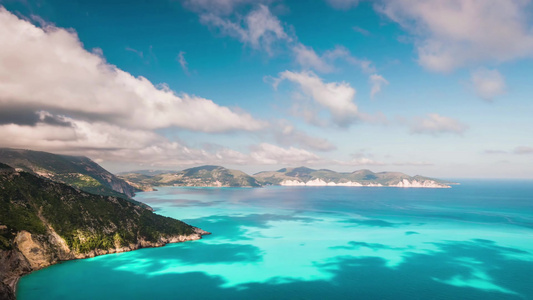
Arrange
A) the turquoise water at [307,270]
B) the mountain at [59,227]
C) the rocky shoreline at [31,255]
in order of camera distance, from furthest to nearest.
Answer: the mountain at [59,227] → the turquoise water at [307,270] → the rocky shoreline at [31,255]

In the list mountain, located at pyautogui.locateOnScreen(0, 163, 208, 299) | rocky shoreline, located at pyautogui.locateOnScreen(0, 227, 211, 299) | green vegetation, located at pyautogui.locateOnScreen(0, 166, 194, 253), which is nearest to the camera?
rocky shoreline, located at pyautogui.locateOnScreen(0, 227, 211, 299)

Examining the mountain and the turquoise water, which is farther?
the mountain

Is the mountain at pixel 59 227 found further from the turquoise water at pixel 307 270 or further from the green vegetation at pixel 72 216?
the turquoise water at pixel 307 270

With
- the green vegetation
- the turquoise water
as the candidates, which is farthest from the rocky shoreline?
the turquoise water

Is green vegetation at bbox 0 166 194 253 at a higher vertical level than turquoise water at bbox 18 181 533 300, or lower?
higher

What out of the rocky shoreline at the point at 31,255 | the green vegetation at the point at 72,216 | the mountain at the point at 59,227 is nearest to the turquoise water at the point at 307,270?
the rocky shoreline at the point at 31,255

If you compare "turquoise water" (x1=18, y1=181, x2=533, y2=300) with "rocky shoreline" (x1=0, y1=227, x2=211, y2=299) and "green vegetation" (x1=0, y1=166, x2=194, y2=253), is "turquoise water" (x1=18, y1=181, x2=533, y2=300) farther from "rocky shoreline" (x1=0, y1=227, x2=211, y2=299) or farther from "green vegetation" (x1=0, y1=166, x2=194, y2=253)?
"green vegetation" (x1=0, y1=166, x2=194, y2=253)

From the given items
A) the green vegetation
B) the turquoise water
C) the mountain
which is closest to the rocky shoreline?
the mountain

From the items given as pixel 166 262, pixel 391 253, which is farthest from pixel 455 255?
pixel 166 262

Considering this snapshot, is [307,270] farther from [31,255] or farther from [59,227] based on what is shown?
[59,227]

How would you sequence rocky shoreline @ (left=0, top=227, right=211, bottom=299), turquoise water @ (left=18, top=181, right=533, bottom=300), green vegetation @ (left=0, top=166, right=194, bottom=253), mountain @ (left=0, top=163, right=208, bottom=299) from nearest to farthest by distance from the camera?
1. rocky shoreline @ (left=0, top=227, right=211, bottom=299)
2. turquoise water @ (left=18, top=181, right=533, bottom=300)
3. mountain @ (left=0, top=163, right=208, bottom=299)
4. green vegetation @ (left=0, top=166, right=194, bottom=253)
